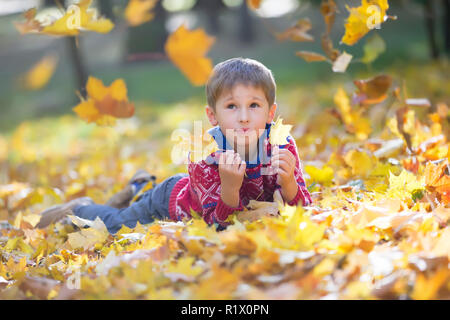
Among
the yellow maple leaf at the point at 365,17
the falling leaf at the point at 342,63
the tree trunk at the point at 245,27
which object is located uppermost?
the yellow maple leaf at the point at 365,17

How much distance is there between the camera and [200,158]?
2184 millimetres

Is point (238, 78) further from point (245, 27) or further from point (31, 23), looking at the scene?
point (245, 27)

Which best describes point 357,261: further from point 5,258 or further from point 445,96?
point 445,96

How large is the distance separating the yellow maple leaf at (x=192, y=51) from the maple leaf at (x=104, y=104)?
411 mm

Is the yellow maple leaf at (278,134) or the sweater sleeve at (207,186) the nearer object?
the yellow maple leaf at (278,134)

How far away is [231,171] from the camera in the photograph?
6.44 ft

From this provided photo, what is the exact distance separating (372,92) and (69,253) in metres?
2.13

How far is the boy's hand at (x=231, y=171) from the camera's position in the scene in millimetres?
1960

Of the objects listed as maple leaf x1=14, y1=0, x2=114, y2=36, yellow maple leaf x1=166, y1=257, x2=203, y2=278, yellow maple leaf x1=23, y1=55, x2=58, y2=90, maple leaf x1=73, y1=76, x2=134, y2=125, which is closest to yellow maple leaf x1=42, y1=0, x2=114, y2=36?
maple leaf x1=14, y1=0, x2=114, y2=36

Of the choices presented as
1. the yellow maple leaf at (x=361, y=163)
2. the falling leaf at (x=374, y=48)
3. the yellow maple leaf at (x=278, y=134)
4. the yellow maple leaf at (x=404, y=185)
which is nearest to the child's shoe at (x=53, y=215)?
the yellow maple leaf at (x=278, y=134)

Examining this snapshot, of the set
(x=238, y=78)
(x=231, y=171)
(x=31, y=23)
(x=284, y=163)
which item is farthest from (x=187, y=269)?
(x=31, y=23)

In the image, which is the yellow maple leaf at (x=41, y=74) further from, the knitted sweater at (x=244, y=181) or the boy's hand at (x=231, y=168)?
the boy's hand at (x=231, y=168)

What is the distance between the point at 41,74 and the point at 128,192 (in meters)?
9.87

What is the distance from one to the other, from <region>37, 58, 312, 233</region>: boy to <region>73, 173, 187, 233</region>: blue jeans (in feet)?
0.93
